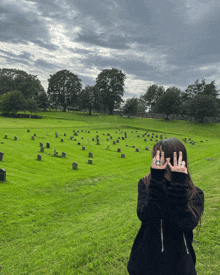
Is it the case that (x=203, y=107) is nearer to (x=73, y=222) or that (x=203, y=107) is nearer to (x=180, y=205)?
(x=73, y=222)

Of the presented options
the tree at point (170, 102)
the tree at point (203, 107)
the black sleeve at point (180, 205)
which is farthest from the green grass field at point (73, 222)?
the tree at point (170, 102)

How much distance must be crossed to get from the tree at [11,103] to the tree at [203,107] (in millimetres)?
60896

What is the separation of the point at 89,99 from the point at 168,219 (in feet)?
250

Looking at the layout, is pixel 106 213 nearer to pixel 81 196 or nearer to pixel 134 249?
pixel 81 196

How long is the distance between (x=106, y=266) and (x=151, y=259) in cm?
271

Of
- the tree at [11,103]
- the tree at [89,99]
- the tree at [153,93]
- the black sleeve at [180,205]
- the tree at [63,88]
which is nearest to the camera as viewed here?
the black sleeve at [180,205]

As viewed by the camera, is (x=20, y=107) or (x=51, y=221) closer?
(x=51, y=221)

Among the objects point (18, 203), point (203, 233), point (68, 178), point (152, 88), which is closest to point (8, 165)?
point (68, 178)

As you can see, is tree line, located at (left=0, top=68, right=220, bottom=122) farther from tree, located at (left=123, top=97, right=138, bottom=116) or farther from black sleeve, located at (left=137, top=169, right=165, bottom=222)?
black sleeve, located at (left=137, top=169, right=165, bottom=222)

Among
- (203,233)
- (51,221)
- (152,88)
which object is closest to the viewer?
(203,233)

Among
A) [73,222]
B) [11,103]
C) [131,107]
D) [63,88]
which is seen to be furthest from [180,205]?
[63,88]

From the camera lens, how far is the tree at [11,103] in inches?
2291

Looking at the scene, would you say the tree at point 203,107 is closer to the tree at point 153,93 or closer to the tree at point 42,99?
the tree at point 153,93

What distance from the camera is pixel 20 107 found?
59.6 metres
